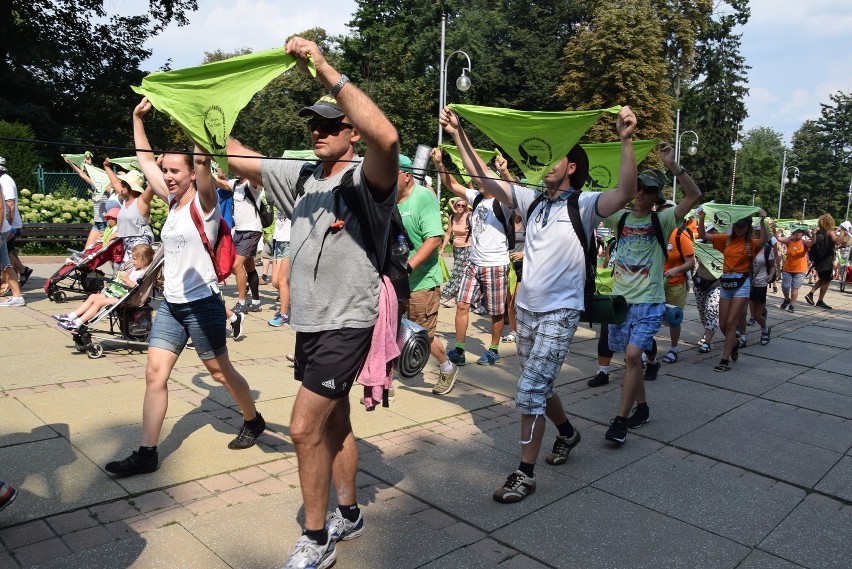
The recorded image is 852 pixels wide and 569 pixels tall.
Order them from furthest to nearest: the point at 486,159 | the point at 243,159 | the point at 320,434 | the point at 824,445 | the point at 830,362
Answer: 1. the point at 830,362
2. the point at 486,159
3. the point at 824,445
4. the point at 243,159
5. the point at 320,434

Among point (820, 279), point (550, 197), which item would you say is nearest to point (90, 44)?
point (820, 279)

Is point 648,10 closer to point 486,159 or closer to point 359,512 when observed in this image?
point 486,159

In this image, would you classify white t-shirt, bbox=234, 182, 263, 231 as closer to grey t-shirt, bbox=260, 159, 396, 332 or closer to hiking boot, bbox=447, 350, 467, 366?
hiking boot, bbox=447, 350, 467, 366

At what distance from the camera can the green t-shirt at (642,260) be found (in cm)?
548

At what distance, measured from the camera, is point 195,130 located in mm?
3098

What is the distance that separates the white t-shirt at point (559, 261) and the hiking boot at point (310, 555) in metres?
1.90

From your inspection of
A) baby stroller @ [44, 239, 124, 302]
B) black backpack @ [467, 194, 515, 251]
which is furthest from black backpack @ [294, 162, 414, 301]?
baby stroller @ [44, 239, 124, 302]

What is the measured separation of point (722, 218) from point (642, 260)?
3253 mm

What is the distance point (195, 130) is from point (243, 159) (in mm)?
284

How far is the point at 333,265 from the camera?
2.97 m

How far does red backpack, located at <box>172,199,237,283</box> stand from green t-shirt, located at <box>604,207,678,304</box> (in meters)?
2.95

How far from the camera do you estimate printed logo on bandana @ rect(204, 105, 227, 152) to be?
10.3ft

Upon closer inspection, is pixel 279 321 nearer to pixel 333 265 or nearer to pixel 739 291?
pixel 739 291

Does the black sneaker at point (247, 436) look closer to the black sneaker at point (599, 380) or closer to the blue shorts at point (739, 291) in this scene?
the black sneaker at point (599, 380)
